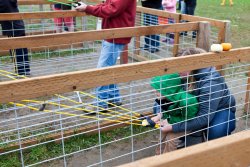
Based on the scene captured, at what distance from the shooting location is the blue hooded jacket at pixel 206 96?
268 centimetres

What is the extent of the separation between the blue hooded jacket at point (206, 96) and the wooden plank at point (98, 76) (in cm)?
34

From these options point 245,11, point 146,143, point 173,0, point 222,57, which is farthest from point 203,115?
point 245,11

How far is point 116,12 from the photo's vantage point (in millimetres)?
3945

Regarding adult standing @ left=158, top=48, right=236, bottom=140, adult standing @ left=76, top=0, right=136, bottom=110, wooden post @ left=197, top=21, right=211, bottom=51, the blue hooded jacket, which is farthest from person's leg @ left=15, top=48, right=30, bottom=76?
the blue hooded jacket

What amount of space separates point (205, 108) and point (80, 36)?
1.41 m

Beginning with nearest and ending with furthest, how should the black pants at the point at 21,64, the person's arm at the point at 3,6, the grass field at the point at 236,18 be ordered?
the black pants at the point at 21,64 < the person's arm at the point at 3,6 < the grass field at the point at 236,18

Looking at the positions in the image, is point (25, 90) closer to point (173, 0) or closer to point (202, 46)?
point (202, 46)

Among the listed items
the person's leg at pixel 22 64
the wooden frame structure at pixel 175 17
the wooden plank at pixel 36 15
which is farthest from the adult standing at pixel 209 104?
the person's leg at pixel 22 64

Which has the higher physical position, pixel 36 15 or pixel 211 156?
pixel 36 15

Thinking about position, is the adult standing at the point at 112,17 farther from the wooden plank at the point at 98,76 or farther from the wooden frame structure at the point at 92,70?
the wooden plank at the point at 98,76

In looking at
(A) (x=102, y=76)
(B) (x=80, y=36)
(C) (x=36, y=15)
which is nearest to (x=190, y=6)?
(C) (x=36, y=15)

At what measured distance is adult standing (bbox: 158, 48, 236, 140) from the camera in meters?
2.69

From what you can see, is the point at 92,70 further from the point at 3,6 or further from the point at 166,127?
the point at 3,6

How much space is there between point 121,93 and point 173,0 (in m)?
3.57
